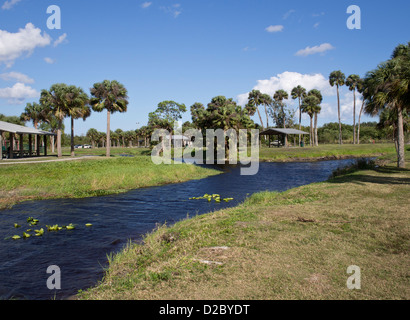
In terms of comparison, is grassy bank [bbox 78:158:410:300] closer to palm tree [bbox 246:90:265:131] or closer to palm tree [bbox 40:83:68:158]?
palm tree [bbox 40:83:68:158]

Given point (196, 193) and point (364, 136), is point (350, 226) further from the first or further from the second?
point (364, 136)

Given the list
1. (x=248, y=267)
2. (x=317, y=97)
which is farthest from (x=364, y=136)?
(x=248, y=267)

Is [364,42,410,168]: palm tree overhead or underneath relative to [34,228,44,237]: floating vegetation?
overhead

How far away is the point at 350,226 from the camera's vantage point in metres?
9.67

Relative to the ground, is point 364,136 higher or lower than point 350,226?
higher

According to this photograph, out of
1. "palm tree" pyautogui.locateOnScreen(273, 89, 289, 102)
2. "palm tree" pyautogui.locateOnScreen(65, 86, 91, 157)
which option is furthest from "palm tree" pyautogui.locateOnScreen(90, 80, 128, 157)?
"palm tree" pyautogui.locateOnScreen(273, 89, 289, 102)

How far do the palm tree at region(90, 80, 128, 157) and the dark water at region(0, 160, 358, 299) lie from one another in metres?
25.7

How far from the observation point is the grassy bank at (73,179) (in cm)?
2195

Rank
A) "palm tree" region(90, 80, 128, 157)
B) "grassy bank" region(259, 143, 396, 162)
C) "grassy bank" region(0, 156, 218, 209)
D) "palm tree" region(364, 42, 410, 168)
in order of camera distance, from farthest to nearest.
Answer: "grassy bank" region(259, 143, 396, 162), "palm tree" region(90, 80, 128, 157), "palm tree" region(364, 42, 410, 168), "grassy bank" region(0, 156, 218, 209)

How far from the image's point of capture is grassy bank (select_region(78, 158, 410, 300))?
5980mm

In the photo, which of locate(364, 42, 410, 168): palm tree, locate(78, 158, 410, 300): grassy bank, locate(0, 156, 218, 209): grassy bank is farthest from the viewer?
locate(364, 42, 410, 168): palm tree

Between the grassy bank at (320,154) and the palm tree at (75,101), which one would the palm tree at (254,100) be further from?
the palm tree at (75,101)

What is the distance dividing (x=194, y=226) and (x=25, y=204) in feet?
44.8

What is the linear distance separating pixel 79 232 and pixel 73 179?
12.8m
